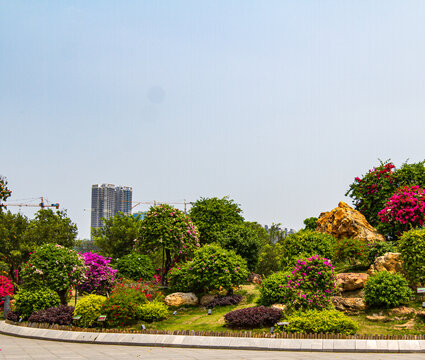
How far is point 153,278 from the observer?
1142 inches

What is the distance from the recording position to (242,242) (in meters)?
29.2

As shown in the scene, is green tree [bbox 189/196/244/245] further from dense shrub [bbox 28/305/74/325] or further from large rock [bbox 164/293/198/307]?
dense shrub [bbox 28/305/74/325]

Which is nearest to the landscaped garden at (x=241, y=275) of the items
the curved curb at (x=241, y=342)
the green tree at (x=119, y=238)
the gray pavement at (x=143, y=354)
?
the curved curb at (x=241, y=342)

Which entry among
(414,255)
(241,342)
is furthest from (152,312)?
(414,255)

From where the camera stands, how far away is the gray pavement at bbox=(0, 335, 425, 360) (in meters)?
13.2

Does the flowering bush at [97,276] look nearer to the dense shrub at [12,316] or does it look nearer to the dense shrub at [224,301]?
the dense shrub at [12,316]

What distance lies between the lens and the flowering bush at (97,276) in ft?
77.5

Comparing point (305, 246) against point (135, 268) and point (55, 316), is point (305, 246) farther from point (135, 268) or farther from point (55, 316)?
point (55, 316)

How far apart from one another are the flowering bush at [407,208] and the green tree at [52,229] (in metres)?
25.8

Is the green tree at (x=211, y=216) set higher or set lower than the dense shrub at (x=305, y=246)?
higher

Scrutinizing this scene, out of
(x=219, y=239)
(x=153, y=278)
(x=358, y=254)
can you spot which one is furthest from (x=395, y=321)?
(x=153, y=278)

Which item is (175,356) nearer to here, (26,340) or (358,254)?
(26,340)

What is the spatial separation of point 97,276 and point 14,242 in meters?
16.1

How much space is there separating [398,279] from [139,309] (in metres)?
11.8
